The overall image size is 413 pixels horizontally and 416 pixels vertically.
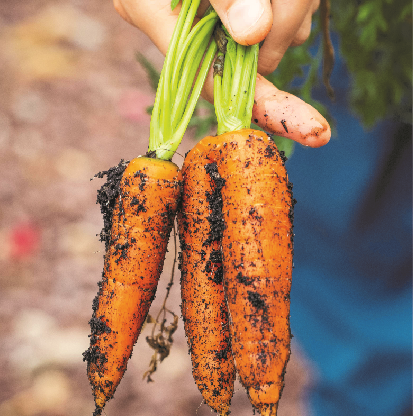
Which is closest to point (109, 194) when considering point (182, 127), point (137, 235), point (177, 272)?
point (137, 235)

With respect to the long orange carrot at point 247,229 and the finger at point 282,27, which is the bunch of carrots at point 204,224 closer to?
the long orange carrot at point 247,229

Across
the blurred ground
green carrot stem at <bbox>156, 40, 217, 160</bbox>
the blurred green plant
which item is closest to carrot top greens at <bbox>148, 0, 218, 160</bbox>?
green carrot stem at <bbox>156, 40, 217, 160</bbox>

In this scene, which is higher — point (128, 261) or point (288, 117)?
point (288, 117)

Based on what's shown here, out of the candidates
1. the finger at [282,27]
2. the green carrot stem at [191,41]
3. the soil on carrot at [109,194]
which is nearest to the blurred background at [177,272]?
the finger at [282,27]

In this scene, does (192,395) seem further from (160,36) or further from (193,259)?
(160,36)

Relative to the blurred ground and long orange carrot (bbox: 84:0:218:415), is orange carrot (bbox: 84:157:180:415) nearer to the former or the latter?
long orange carrot (bbox: 84:0:218:415)

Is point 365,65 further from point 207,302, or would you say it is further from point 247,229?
point 207,302
